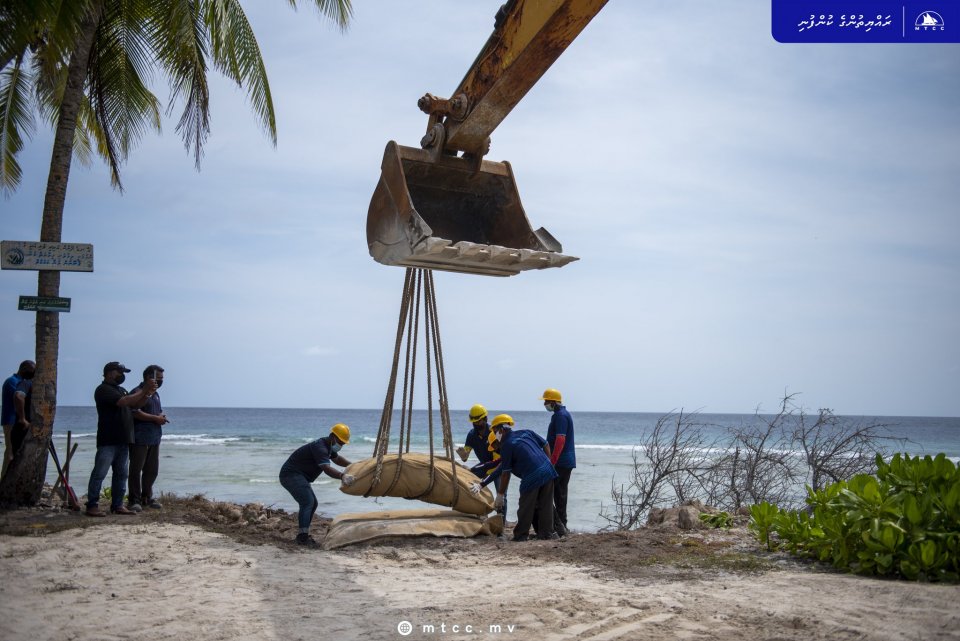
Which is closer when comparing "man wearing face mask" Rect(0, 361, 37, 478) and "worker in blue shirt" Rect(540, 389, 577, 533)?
"worker in blue shirt" Rect(540, 389, 577, 533)

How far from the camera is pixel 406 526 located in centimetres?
789

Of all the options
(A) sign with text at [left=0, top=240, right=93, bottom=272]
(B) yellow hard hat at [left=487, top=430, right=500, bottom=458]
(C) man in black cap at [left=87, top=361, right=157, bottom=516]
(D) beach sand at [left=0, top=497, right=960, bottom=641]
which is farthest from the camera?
(B) yellow hard hat at [left=487, top=430, right=500, bottom=458]

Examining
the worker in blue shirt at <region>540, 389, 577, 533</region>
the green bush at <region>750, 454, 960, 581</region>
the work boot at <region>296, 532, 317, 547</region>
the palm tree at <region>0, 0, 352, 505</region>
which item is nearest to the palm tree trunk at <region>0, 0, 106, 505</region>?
the palm tree at <region>0, 0, 352, 505</region>

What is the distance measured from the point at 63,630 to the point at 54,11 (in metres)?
5.79

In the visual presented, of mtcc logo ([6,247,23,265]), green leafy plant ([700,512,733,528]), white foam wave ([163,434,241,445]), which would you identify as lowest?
white foam wave ([163,434,241,445])

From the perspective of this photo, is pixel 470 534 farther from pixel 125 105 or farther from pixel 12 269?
pixel 125 105

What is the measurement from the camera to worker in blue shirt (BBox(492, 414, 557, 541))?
823cm

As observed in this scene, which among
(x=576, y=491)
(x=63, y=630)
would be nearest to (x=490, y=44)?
(x=63, y=630)

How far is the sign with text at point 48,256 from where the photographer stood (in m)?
8.77

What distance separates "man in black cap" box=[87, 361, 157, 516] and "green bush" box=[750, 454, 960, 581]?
20.7 feet

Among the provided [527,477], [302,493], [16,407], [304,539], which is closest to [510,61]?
[527,477]

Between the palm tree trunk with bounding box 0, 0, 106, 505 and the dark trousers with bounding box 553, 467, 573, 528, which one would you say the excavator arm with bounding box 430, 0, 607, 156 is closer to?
the dark trousers with bounding box 553, 467, 573, 528

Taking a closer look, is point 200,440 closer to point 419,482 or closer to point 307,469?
point 307,469

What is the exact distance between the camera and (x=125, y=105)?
421 inches
